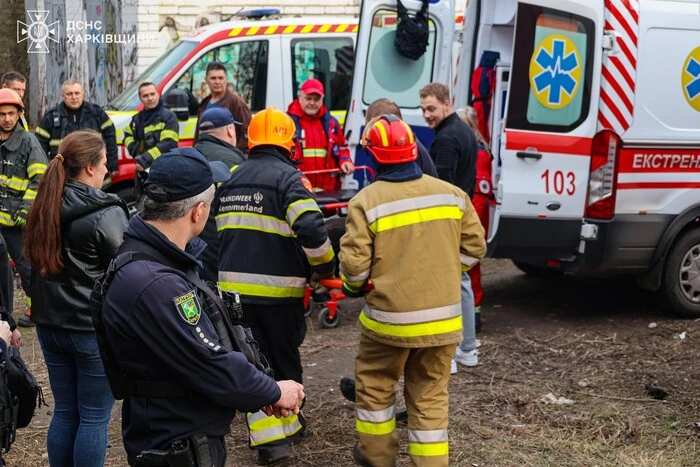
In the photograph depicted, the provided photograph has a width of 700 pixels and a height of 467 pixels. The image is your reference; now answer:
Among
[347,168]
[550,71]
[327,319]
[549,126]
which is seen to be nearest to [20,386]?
[327,319]

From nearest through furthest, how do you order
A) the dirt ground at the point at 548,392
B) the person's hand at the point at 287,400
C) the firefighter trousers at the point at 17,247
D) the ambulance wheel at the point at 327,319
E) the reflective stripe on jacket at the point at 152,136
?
the person's hand at the point at 287,400 → the dirt ground at the point at 548,392 → the firefighter trousers at the point at 17,247 → the ambulance wheel at the point at 327,319 → the reflective stripe on jacket at the point at 152,136

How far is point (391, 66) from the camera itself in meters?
8.52

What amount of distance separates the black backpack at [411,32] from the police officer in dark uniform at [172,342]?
213 inches

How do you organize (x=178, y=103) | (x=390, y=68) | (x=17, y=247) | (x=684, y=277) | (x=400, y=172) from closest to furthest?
(x=400, y=172) < (x=17, y=247) < (x=684, y=277) < (x=390, y=68) < (x=178, y=103)

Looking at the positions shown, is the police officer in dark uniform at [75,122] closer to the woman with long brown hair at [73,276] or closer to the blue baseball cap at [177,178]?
the woman with long brown hair at [73,276]

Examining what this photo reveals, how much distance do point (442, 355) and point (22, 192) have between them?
154 inches

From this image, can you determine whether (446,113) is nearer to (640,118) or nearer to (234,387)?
(640,118)

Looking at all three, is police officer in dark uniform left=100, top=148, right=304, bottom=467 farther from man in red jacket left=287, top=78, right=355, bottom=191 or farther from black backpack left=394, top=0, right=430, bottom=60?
black backpack left=394, top=0, right=430, bottom=60

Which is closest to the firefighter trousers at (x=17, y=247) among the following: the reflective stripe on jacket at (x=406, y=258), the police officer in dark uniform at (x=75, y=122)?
the police officer in dark uniform at (x=75, y=122)

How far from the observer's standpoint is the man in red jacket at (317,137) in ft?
26.1

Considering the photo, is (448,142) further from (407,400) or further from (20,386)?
(20,386)

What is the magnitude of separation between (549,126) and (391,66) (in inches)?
79.8

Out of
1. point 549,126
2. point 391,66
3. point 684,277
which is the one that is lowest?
point 684,277

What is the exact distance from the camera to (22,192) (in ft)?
23.2
